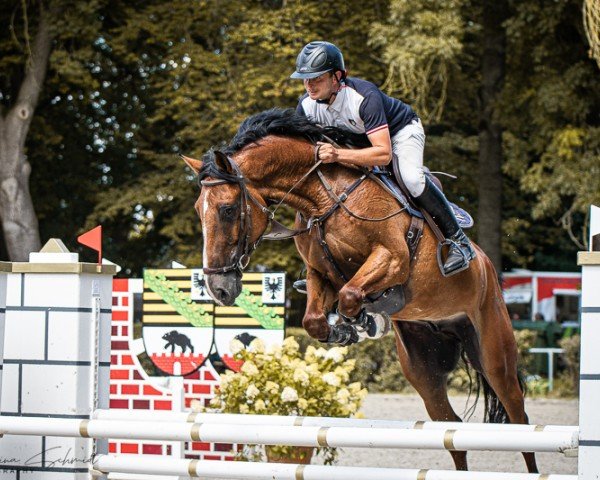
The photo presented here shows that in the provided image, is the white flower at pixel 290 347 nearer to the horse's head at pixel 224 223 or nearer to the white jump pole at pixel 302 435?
the horse's head at pixel 224 223

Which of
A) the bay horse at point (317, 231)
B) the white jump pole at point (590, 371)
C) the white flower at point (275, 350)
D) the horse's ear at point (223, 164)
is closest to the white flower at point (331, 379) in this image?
the white flower at point (275, 350)

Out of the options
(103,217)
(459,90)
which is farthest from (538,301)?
(103,217)

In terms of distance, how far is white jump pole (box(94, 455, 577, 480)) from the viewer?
391 centimetres

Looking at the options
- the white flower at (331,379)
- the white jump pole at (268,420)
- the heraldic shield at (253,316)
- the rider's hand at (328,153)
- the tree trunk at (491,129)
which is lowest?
the white flower at (331,379)

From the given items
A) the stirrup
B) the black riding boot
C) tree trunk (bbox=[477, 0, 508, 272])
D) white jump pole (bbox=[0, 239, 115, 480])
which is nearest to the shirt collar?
the black riding boot

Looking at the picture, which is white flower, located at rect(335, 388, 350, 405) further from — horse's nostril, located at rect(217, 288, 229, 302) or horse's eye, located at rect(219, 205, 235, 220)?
horse's eye, located at rect(219, 205, 235, 220)

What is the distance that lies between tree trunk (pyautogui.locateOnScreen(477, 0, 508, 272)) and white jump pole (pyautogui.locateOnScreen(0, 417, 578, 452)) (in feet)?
40.8

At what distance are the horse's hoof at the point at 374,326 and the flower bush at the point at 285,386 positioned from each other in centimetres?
181

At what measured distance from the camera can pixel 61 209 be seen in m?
20.3

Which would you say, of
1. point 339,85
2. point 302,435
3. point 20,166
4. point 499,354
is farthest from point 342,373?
point 20,166

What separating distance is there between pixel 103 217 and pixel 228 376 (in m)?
11.4

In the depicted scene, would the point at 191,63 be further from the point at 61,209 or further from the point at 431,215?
the point at 431,215

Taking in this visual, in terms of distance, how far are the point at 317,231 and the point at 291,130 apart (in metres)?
0.52

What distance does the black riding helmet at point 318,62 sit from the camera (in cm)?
488
